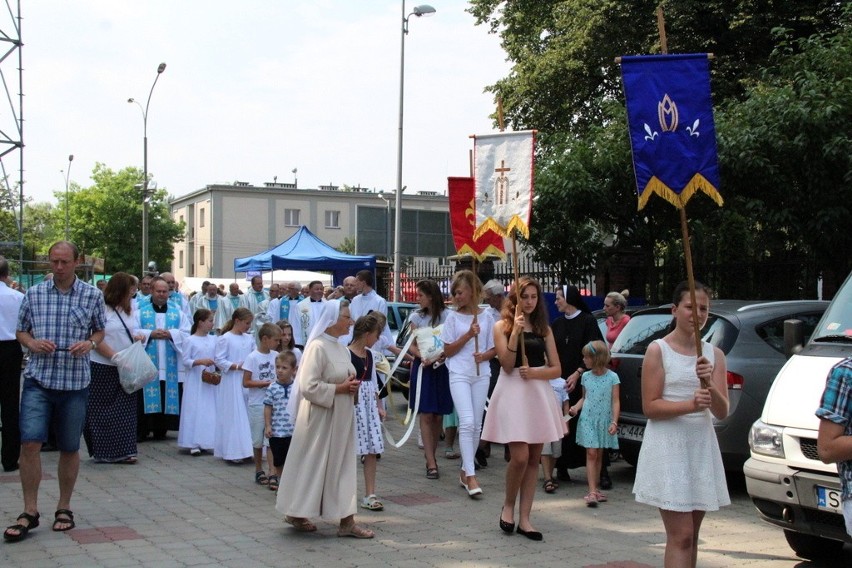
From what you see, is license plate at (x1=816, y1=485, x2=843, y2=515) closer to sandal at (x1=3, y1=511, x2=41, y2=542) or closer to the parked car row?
the parked car row

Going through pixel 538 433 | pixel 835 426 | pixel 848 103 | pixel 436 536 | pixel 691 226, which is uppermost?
pixel 848 103

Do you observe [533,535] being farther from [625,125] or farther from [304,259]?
[304,259]

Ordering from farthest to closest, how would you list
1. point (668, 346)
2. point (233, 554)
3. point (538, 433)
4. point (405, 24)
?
point (405, 24), point (538, 433), point (233, 554), point (668, 346)

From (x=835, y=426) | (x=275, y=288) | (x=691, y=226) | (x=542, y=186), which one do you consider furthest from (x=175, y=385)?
(x=691, y=226)

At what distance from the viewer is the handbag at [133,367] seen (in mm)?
10047

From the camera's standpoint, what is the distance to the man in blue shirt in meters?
3.83

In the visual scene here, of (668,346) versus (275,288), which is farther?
(275,288)

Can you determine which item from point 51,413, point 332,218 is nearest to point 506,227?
point 51,413

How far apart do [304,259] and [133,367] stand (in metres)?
12.8

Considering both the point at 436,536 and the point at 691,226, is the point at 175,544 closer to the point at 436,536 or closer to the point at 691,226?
the point at 436,536

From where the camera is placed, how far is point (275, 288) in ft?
58.6

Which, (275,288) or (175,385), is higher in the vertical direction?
(275,288)

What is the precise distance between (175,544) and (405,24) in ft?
74.5

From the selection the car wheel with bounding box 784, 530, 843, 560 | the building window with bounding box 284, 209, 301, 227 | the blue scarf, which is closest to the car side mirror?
the car wheel with bounding box 784, 530, 843, 560
